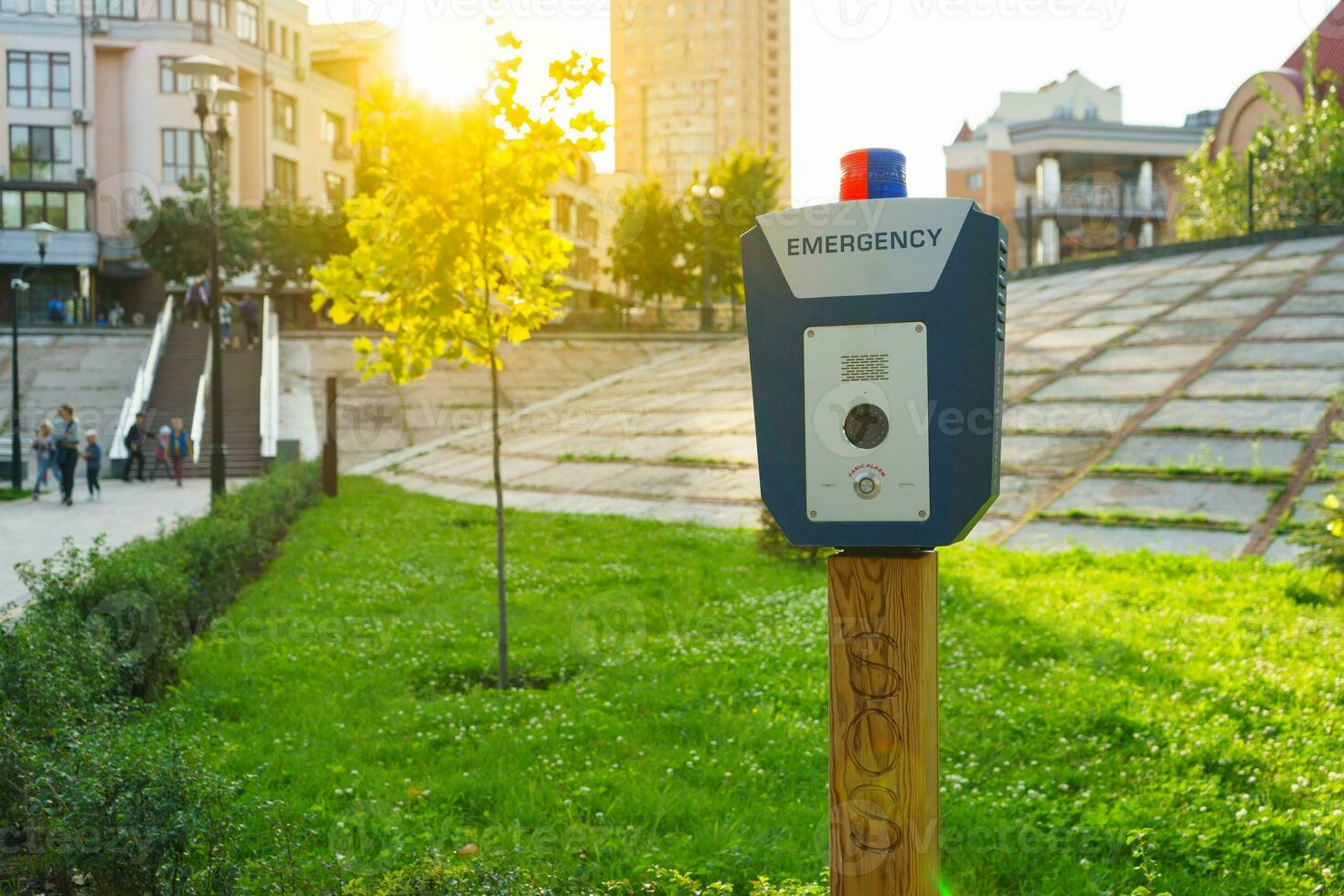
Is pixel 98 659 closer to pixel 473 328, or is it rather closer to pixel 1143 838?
pixel 473 328

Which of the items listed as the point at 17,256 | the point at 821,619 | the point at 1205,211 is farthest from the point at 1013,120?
the point at 821,619

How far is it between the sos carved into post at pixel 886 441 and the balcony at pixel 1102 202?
57319 millimetres

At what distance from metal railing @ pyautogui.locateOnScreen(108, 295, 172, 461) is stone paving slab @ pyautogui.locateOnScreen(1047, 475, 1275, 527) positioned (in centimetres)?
1996

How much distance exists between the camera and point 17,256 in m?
46.6

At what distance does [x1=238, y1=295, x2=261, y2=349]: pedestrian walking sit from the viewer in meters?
33.0

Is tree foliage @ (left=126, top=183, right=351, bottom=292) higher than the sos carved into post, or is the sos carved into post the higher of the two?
tree foliage @ (left=126, top=183, right=351, bottom=292)

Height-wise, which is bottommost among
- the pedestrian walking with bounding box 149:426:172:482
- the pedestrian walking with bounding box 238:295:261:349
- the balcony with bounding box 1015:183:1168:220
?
the pedestrian walking with bounding box 149:426:172:482

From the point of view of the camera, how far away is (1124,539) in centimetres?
1044

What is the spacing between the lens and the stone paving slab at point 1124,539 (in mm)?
9870

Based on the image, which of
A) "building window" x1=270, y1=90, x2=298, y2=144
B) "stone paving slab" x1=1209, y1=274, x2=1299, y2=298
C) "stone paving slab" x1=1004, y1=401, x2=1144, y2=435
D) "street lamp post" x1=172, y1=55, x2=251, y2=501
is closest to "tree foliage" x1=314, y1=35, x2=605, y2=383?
"stone paving slab" x1=1004, y1=401, x2=1144, y2=435

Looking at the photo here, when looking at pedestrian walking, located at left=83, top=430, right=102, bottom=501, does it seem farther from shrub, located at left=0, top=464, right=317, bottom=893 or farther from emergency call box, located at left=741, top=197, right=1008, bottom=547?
emergency call box, located at left=741, top=197, right=1008, bottom=547

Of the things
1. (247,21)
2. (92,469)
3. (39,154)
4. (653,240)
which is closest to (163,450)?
(92,469)

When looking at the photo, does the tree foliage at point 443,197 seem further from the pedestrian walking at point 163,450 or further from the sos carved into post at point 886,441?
the pedestrian walking at point 163,450

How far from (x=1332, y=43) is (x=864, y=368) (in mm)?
45709
